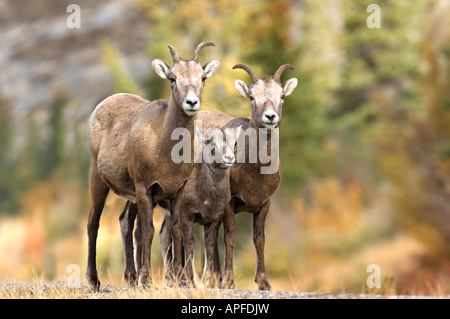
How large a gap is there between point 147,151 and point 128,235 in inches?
73.2

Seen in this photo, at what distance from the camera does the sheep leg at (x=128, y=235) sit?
11.4m

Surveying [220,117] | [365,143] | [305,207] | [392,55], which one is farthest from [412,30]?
[220,117]

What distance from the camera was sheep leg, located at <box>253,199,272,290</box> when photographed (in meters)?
11.2

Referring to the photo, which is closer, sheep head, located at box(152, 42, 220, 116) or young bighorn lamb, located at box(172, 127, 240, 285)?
sheep head, located at box(152, 42, 220, 116)

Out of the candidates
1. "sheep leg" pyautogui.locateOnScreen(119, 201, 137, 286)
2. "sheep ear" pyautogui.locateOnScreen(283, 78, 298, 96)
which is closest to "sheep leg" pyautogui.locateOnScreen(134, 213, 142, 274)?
"sheep leg" pyautogui.locateOnScreen(119, 201, 137, 286)

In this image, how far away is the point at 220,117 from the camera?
1236cm

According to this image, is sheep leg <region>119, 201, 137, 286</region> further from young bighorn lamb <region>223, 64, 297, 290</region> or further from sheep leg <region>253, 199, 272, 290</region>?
sheep leg <region>253, 199, 272, 290</region>

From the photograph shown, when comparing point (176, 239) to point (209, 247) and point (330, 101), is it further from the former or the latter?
point (330, 101)

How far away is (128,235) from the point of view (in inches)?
466

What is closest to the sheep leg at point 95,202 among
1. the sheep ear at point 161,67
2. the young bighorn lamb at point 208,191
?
the young bighorn lamb at point 208,191

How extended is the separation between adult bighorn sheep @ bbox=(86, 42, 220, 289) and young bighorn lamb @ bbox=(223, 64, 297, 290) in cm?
72

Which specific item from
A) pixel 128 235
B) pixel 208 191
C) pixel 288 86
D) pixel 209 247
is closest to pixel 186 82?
pixel 208 191
